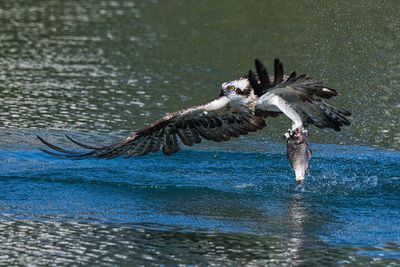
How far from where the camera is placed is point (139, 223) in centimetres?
800

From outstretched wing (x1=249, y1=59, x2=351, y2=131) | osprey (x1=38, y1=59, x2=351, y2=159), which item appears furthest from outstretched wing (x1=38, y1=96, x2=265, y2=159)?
outstretched wing (x1=249, y1=59, x2=351, y2=131)

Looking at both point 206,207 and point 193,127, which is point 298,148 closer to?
point 206,207

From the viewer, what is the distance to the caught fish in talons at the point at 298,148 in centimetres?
855

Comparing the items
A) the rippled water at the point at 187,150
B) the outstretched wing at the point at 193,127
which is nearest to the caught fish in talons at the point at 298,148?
the rippled water at the point at 187,150

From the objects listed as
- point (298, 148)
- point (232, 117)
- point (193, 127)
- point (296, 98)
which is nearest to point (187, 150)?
point (193, 127)

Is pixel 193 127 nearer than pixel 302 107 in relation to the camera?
No

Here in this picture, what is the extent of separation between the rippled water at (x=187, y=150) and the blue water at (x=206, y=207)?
2 centimetres

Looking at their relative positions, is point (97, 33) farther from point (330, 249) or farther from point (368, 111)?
point (330, 249)

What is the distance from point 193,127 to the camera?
962 centimetres

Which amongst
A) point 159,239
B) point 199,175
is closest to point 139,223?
point 159,239

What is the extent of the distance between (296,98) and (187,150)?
1.93 m

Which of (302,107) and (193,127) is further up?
(302,107)

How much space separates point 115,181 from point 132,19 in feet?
29.0

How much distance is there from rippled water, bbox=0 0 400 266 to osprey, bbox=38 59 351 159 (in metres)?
0.35
